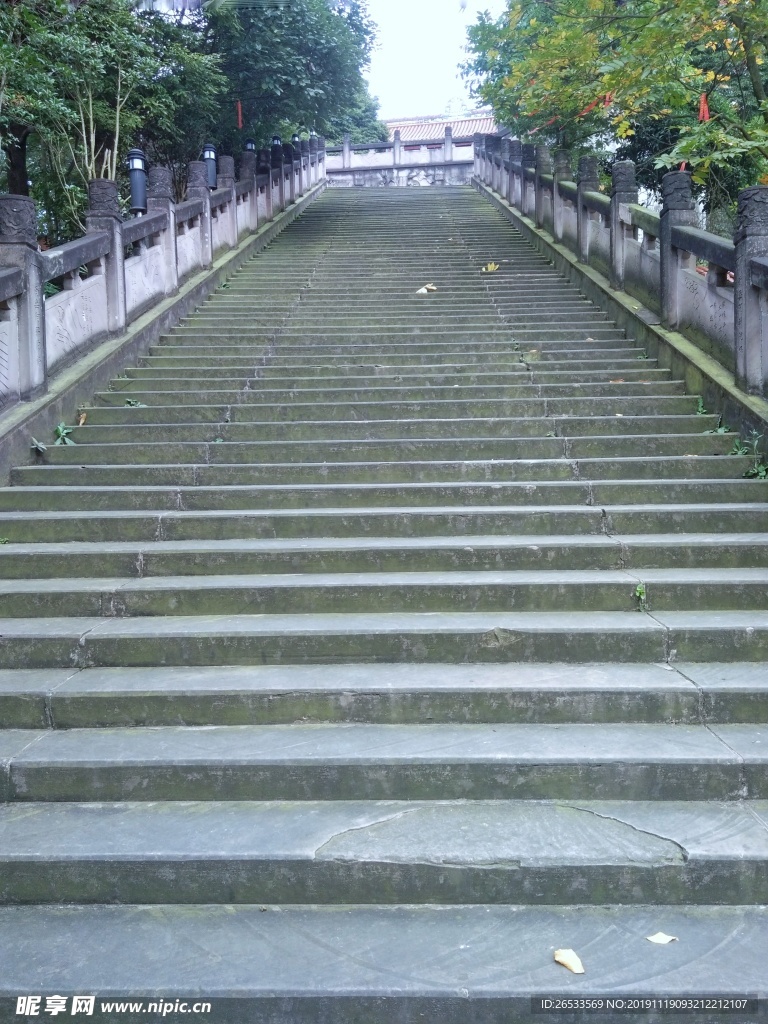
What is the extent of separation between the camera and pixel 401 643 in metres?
4.48

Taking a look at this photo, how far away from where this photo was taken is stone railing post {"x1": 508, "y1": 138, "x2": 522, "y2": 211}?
17.6m

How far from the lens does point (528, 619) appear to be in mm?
4668

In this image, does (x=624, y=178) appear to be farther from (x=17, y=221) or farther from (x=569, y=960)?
(x=569, y=960)

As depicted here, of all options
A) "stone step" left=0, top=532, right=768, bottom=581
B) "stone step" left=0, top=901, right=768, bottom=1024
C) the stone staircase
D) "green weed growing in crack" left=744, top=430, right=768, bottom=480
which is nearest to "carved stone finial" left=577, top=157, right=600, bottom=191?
the stone staircase

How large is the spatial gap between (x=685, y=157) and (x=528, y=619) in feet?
19.4

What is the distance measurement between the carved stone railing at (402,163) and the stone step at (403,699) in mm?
29593

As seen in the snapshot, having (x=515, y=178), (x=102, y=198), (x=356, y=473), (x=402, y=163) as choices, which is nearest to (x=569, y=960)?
(x=356, y=473)

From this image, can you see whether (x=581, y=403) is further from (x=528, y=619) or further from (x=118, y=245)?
(x=118, y=245)

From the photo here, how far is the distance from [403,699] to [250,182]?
1315cm

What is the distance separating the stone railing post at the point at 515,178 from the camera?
57.7 ft

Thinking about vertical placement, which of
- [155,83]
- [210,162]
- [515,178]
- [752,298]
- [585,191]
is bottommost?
[752,298]

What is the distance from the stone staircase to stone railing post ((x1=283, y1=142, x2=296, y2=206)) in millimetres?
13749

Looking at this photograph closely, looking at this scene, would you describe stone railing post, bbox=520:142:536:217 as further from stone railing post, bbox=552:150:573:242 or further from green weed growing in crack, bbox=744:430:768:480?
green weed growing in crack, bbox=744:430:768:480

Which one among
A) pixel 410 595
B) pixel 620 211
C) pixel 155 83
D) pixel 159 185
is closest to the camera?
pixel 410 595
